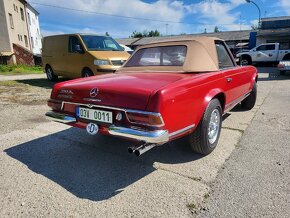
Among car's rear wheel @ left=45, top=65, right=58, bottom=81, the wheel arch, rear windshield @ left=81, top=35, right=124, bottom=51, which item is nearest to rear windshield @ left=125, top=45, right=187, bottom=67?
the wheel arch

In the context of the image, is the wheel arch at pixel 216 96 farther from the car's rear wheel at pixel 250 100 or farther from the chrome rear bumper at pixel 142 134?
the car's rear wheel at pixel 250 100

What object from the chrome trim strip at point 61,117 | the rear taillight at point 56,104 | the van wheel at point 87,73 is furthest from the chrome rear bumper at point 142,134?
the van wheel at point 87,73

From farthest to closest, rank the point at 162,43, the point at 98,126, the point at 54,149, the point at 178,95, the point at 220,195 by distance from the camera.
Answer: the point at 162,43, the point at 54,149, the point at 98,126, the point at 178,95, the point at 220,195

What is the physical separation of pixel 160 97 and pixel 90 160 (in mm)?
1456

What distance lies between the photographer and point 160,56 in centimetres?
403

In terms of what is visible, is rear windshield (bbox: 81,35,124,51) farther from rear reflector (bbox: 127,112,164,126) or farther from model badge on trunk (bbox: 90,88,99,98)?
rear reflector (bbox: 127,112,164,126)

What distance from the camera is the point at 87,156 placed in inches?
141

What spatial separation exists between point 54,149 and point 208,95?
2.33 metres

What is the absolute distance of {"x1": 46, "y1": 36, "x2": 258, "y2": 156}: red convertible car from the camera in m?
2.68

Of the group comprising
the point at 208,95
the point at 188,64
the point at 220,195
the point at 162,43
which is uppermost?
the point at 162,43

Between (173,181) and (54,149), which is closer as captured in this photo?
(173,181)

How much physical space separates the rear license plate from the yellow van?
5373 mm

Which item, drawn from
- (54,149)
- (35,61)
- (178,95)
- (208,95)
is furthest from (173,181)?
(35,61)

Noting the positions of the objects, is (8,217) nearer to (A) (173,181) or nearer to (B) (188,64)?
(A) (173,181)
